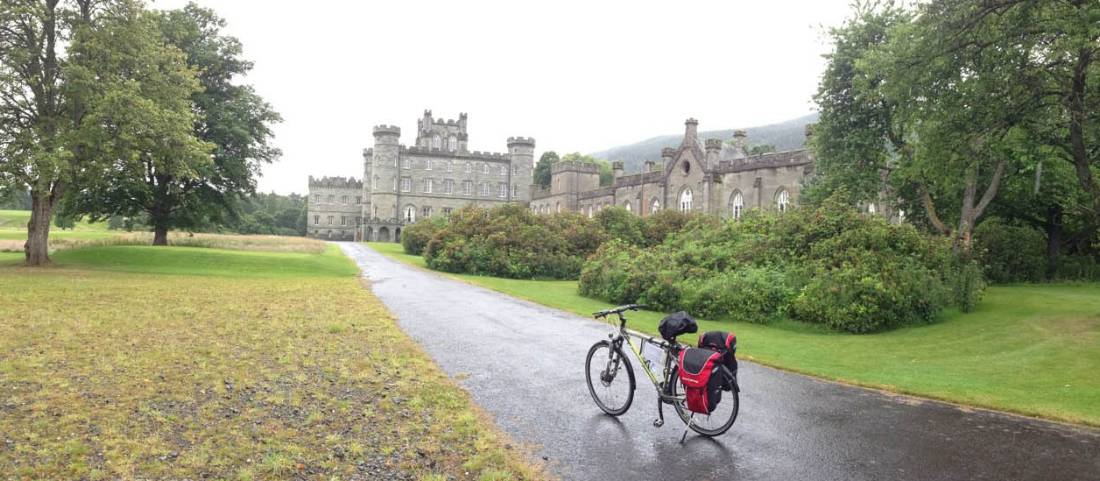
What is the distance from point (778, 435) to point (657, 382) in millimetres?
1348

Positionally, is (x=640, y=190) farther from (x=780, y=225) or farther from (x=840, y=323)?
(x=840, y=323)

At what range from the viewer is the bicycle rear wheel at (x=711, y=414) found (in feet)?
21.7

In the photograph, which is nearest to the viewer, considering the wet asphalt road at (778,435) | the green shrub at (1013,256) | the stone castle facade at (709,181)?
the wet asphalt road at (778,435)

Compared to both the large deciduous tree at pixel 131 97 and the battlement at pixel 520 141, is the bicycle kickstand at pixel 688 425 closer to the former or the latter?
the large deciduous tree at pixel 131 97

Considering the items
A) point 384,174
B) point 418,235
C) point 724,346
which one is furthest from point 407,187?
point 724,346

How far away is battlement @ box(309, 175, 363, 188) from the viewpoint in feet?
349

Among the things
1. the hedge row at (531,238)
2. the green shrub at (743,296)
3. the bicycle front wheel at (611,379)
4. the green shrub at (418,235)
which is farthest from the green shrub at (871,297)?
the green shrub at (418,235)

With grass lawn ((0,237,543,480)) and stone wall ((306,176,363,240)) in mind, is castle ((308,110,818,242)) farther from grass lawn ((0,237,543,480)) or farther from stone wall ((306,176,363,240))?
grass lawn ((0,237,543,480))

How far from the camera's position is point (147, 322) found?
1320 centimetres

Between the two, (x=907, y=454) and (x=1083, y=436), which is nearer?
(x=907, y=454)

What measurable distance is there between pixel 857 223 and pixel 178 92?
1032 inches

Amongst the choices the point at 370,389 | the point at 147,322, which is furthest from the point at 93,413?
the point at 147,322

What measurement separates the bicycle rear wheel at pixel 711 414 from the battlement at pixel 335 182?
107276 mm

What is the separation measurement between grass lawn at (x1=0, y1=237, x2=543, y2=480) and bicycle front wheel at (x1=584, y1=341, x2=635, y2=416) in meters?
1.48
